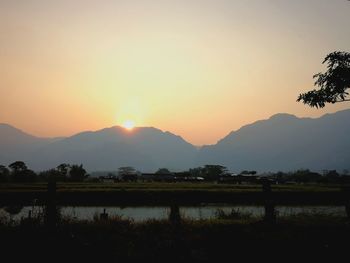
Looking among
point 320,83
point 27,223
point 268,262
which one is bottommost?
point 268,262

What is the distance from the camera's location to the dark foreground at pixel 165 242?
389 inches

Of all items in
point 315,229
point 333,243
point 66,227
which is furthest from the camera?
point 315,229

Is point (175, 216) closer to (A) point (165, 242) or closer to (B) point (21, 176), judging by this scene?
(A) point (165, 242)

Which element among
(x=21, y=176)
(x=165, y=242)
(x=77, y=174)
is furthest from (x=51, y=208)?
(x=77, y=174)

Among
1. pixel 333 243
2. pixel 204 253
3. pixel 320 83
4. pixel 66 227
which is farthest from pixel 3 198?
pixel 320 83

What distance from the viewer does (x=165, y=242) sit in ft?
35.7

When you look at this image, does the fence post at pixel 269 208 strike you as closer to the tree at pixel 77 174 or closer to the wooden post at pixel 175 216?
the wooden post at pixel 175 216

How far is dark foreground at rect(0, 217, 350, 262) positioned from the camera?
32.4ft

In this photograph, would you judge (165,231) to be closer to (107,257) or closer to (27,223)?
(107,257)

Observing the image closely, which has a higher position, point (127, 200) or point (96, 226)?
point (127, 200)

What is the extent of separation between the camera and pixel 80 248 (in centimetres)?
1016

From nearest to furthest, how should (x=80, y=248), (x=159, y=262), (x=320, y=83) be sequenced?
(x=159, y=262), (x=80, y=248), (x=320, y=83)

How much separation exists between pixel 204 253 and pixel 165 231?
2336 millimetres

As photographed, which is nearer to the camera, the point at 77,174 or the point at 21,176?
the point at 21,176
